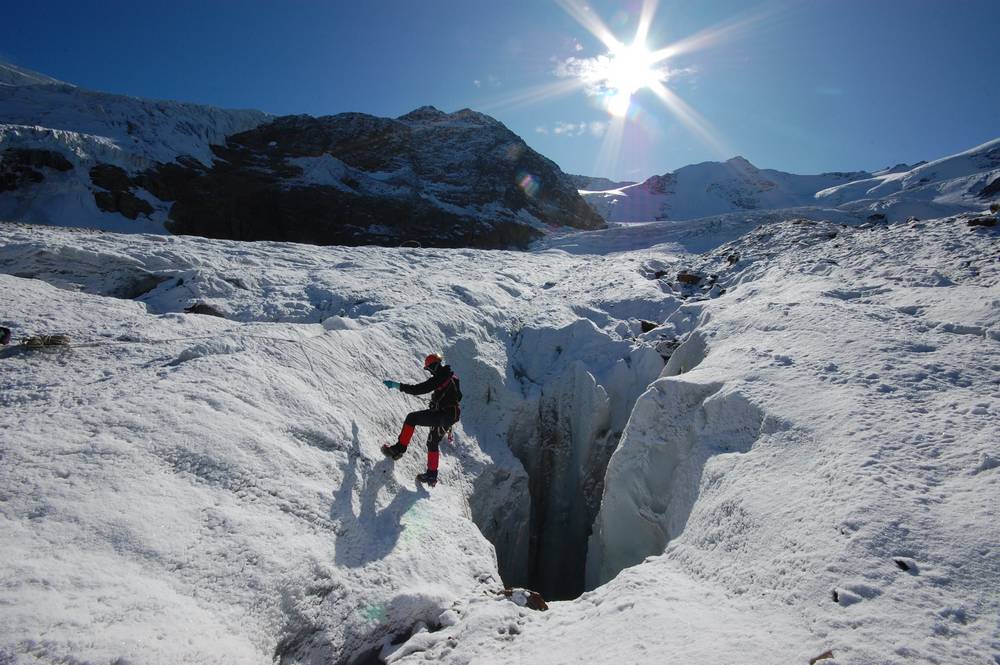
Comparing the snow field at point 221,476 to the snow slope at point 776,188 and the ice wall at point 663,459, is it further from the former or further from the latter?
the snow slope at point 776,188

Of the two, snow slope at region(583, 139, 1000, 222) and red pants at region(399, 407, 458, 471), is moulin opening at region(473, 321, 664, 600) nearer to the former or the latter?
red pants at region(399, 407, 458, 471)

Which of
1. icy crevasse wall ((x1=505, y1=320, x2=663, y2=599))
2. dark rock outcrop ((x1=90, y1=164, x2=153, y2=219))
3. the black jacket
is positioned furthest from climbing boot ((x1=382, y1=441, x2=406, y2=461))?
dark rock outcrop ((x1=90, y1=164, x2=153, y2=219))

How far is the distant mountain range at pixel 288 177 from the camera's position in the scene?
3359 centimetres

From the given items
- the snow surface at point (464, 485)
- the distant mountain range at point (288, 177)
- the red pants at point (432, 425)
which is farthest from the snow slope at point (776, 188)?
the red pants at point (432, 425)

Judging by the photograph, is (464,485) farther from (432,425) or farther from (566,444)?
(566,444)

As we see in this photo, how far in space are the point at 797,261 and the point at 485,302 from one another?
31.3 feet

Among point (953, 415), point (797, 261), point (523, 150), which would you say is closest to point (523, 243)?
point (523, 150)

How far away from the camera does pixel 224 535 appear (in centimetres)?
420

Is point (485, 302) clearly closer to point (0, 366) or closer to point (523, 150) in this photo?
point (0, 366)

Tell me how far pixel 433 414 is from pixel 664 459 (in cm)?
388

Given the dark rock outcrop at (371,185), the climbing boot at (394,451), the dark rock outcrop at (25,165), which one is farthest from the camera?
the dark rock outcrop at (371,185)

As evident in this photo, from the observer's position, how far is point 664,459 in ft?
25.0

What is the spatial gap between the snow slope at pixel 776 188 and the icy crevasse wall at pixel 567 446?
46631mm

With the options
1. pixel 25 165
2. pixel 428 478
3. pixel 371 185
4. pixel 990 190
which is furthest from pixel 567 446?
pixel 990 190
